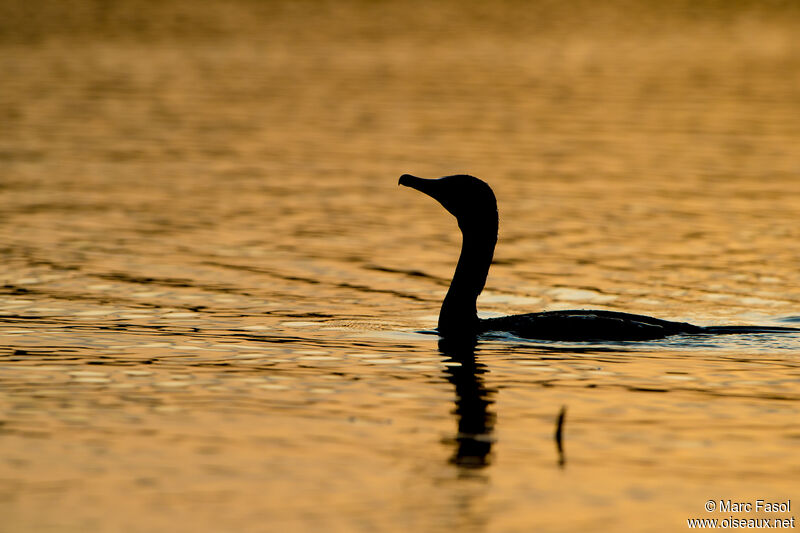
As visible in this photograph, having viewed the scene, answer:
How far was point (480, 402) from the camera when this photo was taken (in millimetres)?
11641

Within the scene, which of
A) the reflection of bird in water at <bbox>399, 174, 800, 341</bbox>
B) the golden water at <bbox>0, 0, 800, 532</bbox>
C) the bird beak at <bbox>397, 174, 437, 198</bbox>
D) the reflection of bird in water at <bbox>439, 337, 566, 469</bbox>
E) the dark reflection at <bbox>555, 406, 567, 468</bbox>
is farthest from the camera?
the bird beak at <bbox>397, 174, 437, 198</bbox>

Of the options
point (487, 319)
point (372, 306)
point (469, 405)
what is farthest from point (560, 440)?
point (372, 306)

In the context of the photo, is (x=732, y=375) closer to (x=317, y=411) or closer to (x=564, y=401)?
(x=564, y=401)

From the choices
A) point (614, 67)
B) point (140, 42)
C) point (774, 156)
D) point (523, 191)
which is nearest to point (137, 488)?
point (523, 191)

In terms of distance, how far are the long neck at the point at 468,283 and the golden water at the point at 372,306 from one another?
0.30 meters

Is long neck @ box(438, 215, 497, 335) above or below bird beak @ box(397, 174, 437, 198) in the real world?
below

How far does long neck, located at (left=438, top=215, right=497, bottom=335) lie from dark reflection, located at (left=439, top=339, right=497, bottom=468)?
0.95 feet

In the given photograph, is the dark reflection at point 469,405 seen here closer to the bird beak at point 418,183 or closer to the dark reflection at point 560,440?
Answer: the dark reflection at point 560,440

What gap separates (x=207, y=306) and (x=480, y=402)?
16.8 feet

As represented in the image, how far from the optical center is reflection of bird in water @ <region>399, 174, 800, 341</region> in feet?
46.5

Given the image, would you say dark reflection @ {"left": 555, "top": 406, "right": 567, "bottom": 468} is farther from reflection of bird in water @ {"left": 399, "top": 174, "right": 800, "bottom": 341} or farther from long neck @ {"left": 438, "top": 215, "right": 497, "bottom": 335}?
long neck @ {"left": 438, "top": 215, "right": 497, "bottom": 335}

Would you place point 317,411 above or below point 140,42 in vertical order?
below

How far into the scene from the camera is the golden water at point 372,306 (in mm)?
9227

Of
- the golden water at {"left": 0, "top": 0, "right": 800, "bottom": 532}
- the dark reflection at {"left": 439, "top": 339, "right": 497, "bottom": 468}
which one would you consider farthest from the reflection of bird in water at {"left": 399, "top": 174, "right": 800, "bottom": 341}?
the dark reflection at {"left": 439, "top": 339, "right": 497, "bottom": 468}
